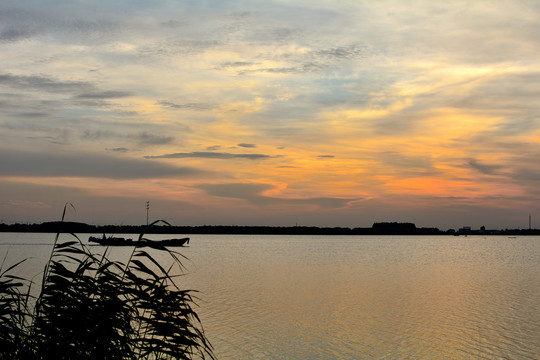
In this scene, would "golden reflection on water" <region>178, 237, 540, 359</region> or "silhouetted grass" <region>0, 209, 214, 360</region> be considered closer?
"silhouetted grass" <region>0, 209, 214, 360</region>

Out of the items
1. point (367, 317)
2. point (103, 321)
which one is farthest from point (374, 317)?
point (103, 321)

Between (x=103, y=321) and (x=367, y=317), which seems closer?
(x=103, y=321)

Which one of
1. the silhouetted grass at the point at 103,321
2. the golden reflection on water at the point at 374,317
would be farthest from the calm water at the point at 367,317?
the silhouetted grass at the point at 103,321

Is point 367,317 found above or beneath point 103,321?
beneath

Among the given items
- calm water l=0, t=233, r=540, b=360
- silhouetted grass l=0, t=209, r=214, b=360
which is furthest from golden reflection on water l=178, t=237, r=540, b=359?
silhouetted grass l=0, t=209, r=214, b=360

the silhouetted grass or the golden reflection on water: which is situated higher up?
the silhouetted grass

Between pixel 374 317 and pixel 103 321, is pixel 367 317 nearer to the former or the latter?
pixel 374 317

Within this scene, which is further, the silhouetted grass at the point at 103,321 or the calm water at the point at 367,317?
the calm water at the point at 367,317

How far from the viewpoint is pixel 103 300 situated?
962cm

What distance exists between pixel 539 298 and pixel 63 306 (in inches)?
1644

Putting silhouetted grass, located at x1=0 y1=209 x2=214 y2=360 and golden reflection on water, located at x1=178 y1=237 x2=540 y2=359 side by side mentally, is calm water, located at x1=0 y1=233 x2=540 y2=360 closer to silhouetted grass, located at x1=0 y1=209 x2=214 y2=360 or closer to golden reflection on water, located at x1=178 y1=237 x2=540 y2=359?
golden reflection on water, located at x1=178 y1=237 x2=540 y2=359

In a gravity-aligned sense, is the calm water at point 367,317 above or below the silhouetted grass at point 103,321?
below

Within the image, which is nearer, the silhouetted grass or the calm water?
the silhouetted grass

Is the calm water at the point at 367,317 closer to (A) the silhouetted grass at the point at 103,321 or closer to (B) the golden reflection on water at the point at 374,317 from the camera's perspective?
(B) the golden reflection on water at the point at 374,317
